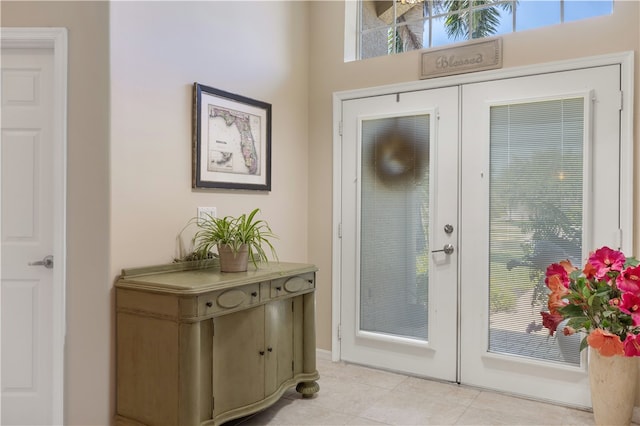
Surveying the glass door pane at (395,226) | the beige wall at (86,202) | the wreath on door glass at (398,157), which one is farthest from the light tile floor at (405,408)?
the wreath on door glass at (398,157)

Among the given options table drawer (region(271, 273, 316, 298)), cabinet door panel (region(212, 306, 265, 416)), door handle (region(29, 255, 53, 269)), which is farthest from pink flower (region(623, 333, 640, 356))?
door handle (region(29, 255, 53, 269))

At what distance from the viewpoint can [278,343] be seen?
2553mm

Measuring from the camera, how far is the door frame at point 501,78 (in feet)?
8.12

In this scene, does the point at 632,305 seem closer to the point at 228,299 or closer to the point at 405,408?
the point at 405,408

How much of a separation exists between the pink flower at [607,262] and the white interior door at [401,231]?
2.92 feet

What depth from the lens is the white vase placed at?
7.35 ft

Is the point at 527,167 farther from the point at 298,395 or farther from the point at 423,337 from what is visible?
the point at 298,395

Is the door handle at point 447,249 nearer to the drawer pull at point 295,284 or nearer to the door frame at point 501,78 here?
the door frame at point 501,78

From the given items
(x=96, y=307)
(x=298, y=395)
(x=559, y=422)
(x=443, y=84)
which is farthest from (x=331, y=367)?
(x=443, y=84)

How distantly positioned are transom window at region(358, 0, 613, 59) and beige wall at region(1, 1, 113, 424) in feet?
6.50

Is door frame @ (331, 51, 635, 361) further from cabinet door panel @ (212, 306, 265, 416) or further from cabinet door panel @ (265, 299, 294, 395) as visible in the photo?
cabinet door panel @ (212, 306, 265, 416)

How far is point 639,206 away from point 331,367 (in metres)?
2.21

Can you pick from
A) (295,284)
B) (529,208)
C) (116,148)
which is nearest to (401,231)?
(529,208)

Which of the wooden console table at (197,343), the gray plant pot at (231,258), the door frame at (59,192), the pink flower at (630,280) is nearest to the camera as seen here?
the wooden console table at (197,343)
